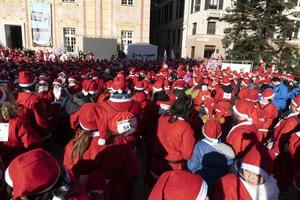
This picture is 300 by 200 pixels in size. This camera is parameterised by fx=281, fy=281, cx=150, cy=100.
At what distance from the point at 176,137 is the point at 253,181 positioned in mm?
1344

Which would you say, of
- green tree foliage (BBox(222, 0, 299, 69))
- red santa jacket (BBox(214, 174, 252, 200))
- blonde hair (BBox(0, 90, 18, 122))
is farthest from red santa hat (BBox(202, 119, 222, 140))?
green tree foliage (BBox(222, 0, 299, 69))

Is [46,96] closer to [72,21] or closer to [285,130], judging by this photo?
[285,130]

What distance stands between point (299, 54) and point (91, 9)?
22908 millimetres

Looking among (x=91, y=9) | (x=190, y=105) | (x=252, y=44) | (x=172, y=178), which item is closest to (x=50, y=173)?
(x=172, y=178)

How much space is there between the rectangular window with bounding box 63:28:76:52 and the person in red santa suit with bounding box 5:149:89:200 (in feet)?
111

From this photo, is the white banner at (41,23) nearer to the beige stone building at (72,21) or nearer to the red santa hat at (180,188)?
the beige stone building at (72,21)

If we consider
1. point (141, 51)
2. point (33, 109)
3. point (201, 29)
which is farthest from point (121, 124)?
point (201, 29)

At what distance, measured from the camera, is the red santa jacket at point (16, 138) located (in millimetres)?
3189

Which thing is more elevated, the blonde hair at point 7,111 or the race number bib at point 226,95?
the blonde hair at point 7,111

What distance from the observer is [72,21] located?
33.5 metres

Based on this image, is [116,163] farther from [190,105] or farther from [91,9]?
[91,9]

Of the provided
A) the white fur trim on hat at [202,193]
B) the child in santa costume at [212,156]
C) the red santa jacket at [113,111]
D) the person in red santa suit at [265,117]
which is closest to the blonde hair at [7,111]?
the red santa jacket at [113,111]

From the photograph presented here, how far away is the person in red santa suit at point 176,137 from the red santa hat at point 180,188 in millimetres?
1578

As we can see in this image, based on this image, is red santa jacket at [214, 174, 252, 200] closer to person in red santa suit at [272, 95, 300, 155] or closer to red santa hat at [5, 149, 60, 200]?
red santa hat at [5, 149, 60, 200]
